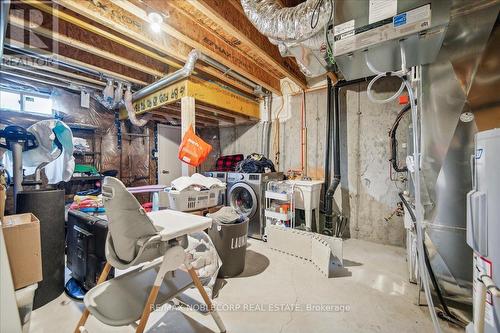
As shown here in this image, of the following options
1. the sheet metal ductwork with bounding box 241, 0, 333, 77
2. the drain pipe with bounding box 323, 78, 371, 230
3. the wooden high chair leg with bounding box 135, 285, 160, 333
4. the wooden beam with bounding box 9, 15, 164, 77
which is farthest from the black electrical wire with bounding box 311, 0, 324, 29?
the wooden high chair leg with bounding box 135, 285, 160, 333

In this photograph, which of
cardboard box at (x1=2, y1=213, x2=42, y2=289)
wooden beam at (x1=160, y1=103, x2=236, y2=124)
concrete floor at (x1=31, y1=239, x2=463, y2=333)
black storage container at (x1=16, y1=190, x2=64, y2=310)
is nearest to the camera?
cardboard box at (x1=2, y1=213, x2=42, y2=289)

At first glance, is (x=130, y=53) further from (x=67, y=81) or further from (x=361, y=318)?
(x=361, y=318)

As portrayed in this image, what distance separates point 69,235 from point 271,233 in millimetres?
2156

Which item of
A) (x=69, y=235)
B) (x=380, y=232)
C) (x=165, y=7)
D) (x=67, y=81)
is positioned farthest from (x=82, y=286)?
(x=380, y=232)

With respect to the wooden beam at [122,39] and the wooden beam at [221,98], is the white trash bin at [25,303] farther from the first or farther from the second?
the wooden beam at [221,98]

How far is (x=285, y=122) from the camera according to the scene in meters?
→ 3.91

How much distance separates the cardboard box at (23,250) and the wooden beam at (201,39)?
138cm

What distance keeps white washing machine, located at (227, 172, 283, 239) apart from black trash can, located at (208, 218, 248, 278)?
3.46 ft

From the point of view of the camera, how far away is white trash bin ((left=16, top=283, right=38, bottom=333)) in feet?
3.14

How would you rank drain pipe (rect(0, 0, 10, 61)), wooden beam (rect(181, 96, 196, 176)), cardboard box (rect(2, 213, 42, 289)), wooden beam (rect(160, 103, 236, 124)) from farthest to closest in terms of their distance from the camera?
wooden beam (rect(160, 103, 236, 124))
wooden beam (rect(181, 96, 196, 176))
cardboard box (rect(2, 213, 42, 289))
drain pipe (rect(0, 0, 10, 61))

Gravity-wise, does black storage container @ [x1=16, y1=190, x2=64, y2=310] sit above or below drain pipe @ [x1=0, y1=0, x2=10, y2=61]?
below

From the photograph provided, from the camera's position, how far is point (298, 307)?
1566mm

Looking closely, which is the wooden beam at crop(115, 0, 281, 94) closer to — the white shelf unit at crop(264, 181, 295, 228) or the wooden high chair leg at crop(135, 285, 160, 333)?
the wooden high chair leg at crop(135, 285, 160, 333)

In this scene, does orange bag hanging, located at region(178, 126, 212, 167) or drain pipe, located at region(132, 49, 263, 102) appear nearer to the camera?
drain pipe, located at region(132, 49, 263, 102)
